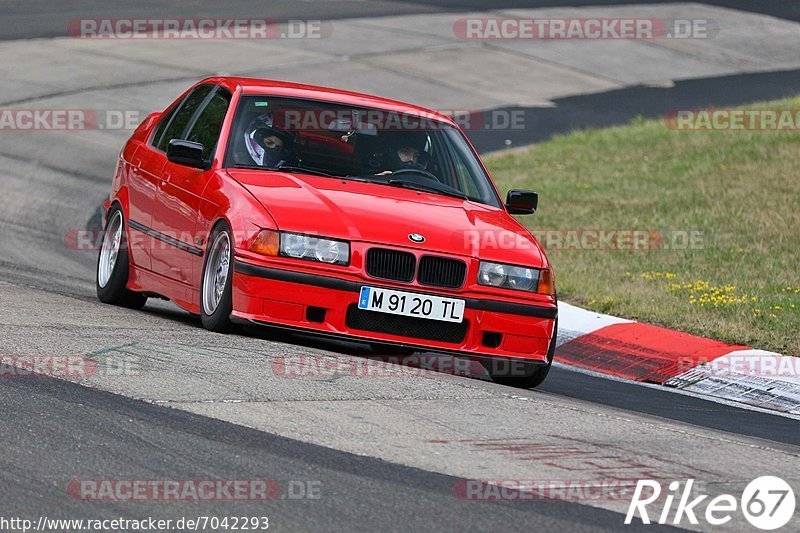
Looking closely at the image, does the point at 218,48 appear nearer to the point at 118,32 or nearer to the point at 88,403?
the point at 118,32

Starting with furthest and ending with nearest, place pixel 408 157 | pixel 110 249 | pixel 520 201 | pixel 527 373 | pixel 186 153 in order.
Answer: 1. pixel 110 249
2. pixel 520 201
3. pixel 408 157
4. pixel 186 153
5. pixel 527 373

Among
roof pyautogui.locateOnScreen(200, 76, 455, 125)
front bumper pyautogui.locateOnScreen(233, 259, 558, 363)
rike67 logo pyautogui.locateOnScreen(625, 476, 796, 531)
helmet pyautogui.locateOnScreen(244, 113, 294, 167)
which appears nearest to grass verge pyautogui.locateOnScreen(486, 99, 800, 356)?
roof pyautogui.locateOnScreen(200, 76, 455, 125)

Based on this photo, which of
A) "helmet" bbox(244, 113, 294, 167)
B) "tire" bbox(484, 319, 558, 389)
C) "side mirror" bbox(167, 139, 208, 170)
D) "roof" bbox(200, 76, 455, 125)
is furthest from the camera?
"roof" bbox(200, 76, 455, 125)

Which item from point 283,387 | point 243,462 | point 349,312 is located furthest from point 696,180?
point 243,462

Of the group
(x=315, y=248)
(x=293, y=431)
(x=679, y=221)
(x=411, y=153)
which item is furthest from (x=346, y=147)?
(x=679, y=221)

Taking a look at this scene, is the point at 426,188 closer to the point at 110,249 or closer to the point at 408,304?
the point at 408,304

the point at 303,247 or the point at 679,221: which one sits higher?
the point at 303,247

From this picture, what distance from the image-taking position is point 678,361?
33.4ft

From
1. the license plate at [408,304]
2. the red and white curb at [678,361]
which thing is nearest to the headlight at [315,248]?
the license plate at [408,304]

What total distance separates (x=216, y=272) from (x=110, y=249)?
2.13 meters

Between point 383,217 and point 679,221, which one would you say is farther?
point 679,221

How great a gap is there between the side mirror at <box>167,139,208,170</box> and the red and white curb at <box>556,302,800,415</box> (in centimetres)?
308

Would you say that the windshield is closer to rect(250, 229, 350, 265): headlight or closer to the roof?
the roof

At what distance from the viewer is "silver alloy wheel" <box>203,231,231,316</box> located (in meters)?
8.26
